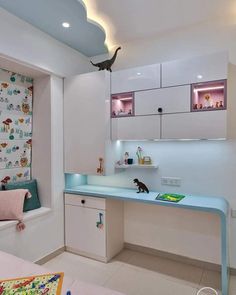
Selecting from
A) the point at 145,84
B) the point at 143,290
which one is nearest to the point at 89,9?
the point at 145,84

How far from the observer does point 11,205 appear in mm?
2338

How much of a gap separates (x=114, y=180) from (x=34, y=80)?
1760 mm

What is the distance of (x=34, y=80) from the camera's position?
293 cm

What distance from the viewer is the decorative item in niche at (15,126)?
8.53 ft

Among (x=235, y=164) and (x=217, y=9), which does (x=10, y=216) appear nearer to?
(x=235, y=164)

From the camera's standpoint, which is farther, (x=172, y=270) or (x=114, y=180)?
(x=114, y=180)

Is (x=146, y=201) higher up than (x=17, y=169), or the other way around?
(x=17, y=169)

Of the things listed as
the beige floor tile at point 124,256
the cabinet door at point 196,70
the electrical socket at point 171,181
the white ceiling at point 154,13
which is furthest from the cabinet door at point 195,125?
the beige floor tile at point 124,256

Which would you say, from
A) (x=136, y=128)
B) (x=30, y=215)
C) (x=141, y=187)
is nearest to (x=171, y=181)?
(x=141, y=187)

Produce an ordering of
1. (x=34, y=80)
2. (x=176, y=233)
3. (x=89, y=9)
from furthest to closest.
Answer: (x=34, y=80), (x=176, y=233), (x=89, y=9)

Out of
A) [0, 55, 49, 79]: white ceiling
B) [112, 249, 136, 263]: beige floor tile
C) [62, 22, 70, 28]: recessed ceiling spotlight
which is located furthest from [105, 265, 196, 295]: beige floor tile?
Result: [62, 22, 70, 28]: recessed ceiling spotlight

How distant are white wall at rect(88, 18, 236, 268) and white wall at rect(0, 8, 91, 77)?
68 centimetres

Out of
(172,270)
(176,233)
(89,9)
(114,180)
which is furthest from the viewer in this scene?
(114,180)

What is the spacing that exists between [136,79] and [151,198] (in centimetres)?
143
